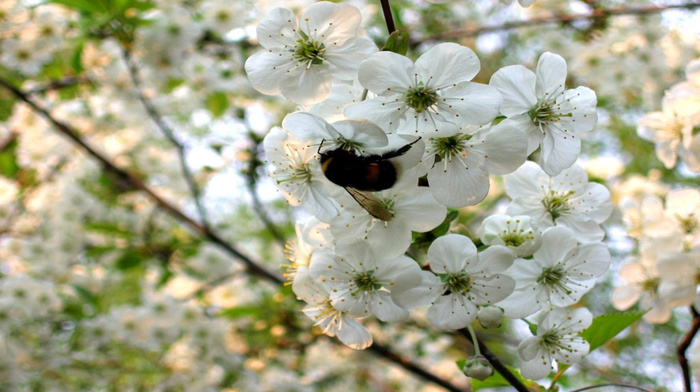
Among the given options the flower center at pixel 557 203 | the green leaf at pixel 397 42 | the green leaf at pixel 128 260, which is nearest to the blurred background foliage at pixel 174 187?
the green leaf at pixel 128 260

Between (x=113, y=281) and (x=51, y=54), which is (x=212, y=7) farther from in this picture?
(x=113, y=281)

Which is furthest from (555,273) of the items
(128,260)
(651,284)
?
(128,260)

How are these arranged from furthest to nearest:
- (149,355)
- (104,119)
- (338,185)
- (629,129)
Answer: (629,129) < (104,119) < (149,355) < (338,185)

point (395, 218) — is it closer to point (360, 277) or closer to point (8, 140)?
point (360, 277)

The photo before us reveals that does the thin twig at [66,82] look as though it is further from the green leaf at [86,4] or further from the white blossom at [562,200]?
the white blossom at [562,200]

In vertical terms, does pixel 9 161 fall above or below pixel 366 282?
below

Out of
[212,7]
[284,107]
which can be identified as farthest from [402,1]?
[212,7]
